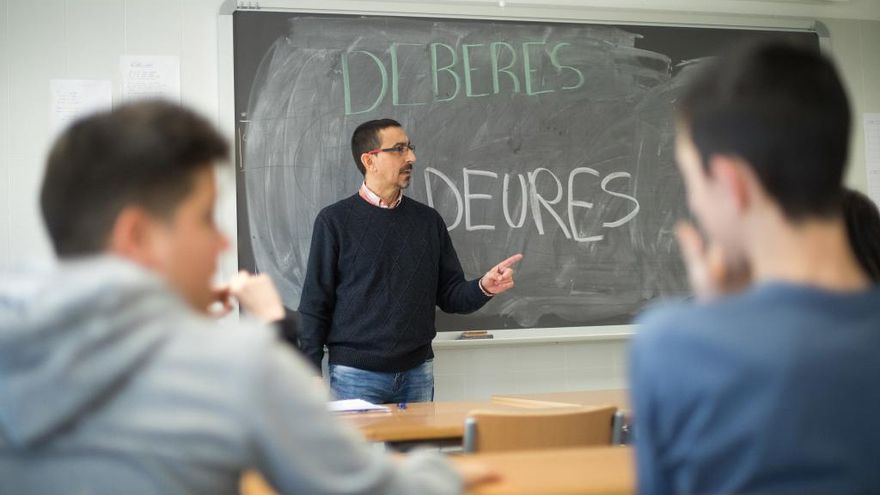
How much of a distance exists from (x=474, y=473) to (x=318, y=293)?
278cm

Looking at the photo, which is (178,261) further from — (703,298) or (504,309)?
(504,309)

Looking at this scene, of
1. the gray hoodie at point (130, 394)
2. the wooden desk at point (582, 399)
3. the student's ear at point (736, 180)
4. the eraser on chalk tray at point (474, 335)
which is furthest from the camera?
the eraser on chalk tray at point (474, 335)

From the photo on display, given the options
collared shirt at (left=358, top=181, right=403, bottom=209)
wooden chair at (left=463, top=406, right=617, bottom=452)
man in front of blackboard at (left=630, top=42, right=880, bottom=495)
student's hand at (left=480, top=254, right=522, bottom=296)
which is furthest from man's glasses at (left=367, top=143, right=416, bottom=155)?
man in front of blackboard at (left=630, top=42, right=880, bottom=495)

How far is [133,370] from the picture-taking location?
1.03 meters

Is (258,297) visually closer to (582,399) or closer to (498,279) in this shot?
(582,399)

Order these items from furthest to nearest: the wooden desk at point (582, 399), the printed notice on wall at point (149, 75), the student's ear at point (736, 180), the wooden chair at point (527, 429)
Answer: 1. the printed notice on wall at point (149, 75)
2. the wooden desk at point (582, 399)
3. the wooden chair at point (527, 429)
4. the student's ear at point (736, 180)

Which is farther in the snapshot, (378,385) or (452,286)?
(452,286)

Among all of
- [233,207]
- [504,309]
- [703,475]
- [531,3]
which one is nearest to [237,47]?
[233,207]

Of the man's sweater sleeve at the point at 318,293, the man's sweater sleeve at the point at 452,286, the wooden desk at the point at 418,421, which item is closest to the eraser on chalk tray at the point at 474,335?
the man's sweater sleeve at the point at 452,286

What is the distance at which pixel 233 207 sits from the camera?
440 cm

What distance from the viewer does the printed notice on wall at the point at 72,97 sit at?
4.27 meters

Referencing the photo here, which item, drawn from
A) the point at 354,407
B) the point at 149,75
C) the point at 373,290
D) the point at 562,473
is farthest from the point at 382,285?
the point at 562,473

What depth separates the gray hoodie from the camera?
1001 mm

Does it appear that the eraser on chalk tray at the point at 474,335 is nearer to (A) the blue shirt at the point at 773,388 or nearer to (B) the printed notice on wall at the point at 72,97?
(B) the printed notice on wall at the point at 72,97
